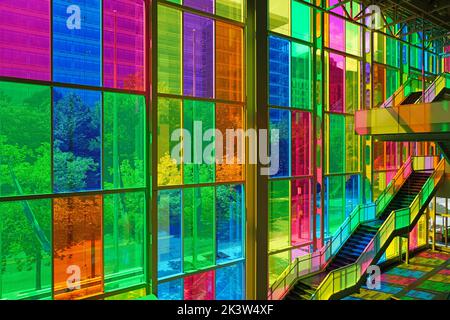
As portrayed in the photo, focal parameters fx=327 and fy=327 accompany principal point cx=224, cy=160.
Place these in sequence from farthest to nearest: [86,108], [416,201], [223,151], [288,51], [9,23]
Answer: [416,201] < [288,51] < [223,151] < [86,108] < [9,23]

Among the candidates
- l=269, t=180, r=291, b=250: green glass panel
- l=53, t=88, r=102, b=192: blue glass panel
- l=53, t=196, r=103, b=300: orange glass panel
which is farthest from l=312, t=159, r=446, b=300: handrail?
l=53, t=88, r=102, b=192: blue glass panel

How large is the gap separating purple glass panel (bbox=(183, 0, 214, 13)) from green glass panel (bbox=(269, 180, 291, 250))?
20.5 ft

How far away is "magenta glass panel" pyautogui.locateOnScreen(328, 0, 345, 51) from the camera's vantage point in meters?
14.3

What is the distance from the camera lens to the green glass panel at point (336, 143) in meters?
14.3

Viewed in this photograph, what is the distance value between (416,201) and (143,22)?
46.1 ft

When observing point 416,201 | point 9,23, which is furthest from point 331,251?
point 9,23

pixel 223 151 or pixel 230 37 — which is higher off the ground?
pixel 230 37

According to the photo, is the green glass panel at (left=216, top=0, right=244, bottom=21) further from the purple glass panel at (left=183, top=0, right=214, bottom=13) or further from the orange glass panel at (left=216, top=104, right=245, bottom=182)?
the orange glass panel at (left=216, top=104, right=245, bottom=182)

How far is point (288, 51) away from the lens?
12.6 metres

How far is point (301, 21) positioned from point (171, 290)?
36.3 ft

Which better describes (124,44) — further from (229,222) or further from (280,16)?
(280,16)
